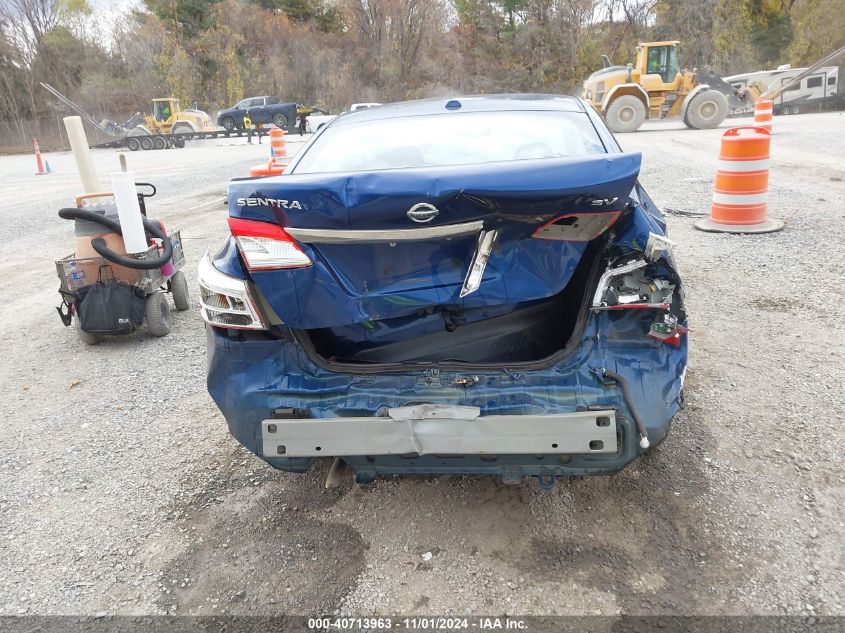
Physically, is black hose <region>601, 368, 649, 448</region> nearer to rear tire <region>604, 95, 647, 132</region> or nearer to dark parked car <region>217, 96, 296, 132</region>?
rear tire <region>604, 95, 647, 132</region>

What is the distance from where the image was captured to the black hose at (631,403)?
2.20 meters

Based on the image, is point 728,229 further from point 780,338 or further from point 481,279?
point 481,279

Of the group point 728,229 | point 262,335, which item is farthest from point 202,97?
point 262,335

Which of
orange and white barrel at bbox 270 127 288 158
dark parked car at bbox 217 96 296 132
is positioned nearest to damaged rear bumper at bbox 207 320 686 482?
orange and white barrel at bbox 270 127 288 158

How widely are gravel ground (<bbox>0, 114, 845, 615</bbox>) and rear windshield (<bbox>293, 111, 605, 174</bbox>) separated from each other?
1.49 m

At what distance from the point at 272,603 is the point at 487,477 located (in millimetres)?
1082

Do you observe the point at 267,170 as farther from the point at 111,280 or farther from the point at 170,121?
the point at 170,121

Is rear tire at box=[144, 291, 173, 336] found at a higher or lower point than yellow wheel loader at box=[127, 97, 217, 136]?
lower

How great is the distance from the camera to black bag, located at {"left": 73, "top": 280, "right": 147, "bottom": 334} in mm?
4555

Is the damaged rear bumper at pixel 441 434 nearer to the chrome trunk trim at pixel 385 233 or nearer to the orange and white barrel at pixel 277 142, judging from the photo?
the chrome trunk trim at pixel 385 233

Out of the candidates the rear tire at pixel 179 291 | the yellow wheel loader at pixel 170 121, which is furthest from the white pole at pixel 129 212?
the yellow wheel loader at pixel 170 121

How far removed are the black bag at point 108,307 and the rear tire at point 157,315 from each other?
12cm

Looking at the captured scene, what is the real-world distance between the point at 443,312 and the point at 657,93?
22.4 m

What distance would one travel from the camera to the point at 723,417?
3227 millimetres
